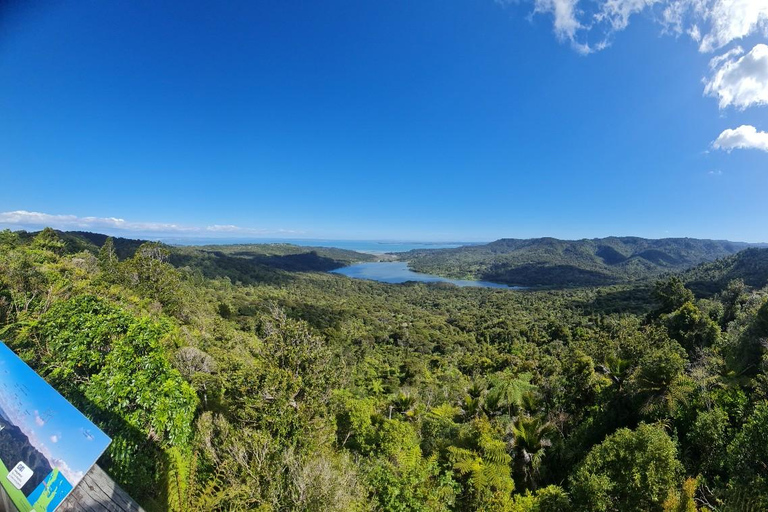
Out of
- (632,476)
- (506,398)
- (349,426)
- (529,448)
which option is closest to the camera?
(632,476)

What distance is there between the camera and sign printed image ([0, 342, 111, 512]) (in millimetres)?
2029

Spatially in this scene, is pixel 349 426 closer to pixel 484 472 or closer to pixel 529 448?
pixel 484 472

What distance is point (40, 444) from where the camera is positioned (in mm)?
2119

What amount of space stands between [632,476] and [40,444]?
31.9 feet

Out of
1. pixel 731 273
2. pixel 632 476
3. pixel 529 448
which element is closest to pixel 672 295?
pixel 529 448

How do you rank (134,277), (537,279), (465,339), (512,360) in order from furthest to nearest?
(537,279) → (465,339) → (512,360) → (134,277)

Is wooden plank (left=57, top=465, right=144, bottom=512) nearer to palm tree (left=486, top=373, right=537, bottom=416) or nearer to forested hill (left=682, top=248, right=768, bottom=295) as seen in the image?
palm tree (left=486, top=373, right=537, bottom=416)

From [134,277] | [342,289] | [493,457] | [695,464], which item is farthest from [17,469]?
[342,289]

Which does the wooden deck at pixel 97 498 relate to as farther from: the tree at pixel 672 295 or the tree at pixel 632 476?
the tree at pixel 672 295

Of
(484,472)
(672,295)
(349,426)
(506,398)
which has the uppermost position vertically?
(672,295)

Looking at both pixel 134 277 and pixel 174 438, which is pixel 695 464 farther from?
pixel 134 277

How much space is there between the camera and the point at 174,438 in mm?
6598

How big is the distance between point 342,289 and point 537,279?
110894mm

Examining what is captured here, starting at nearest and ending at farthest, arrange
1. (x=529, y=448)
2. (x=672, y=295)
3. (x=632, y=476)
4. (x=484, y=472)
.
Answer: (x=632, y=476) < (x=484, y=472) < (x=529, y=448) < (x=672, y=295)
